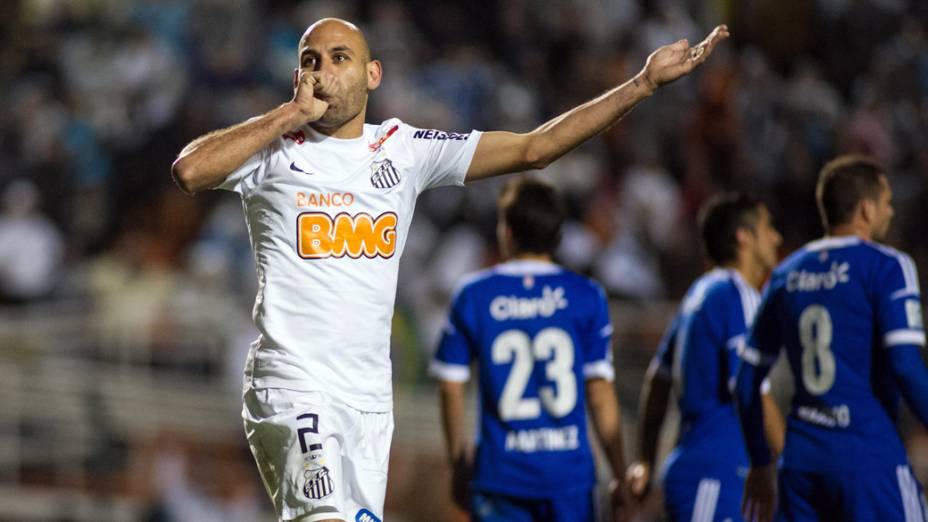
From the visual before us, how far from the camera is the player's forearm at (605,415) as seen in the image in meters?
6.91

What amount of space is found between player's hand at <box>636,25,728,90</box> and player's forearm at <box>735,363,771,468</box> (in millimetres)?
1670

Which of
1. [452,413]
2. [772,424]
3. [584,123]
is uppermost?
[584,123]

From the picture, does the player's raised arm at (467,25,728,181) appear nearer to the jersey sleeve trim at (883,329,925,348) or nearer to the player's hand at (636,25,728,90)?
the player's hand at (636,25,728,90)

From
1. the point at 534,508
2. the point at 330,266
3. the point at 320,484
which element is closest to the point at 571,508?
the point at 534,508

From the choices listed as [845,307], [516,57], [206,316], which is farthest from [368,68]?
[516,57]

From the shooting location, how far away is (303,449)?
4887 millimetres

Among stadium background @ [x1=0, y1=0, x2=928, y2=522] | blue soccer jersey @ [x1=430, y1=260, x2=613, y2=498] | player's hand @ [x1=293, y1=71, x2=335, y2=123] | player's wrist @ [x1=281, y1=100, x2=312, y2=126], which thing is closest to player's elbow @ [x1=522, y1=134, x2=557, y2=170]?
player's hand @ [x1=293, y1=71, x2=335, y2=123]

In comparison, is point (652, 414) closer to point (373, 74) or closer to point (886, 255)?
point (886, 255)

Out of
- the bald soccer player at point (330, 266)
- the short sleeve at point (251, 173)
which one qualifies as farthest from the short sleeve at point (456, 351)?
the short sleeve at point (251, 173)

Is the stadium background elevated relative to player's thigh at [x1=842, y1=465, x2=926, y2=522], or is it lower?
elevated

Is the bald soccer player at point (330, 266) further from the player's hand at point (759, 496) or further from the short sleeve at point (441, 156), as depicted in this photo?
the player's hand at point (759, 496)

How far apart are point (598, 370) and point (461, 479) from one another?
2.87 feet

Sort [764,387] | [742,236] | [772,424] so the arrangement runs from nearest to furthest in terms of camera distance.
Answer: [764,387], [772,424], [742,236]

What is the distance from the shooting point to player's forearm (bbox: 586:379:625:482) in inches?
272
